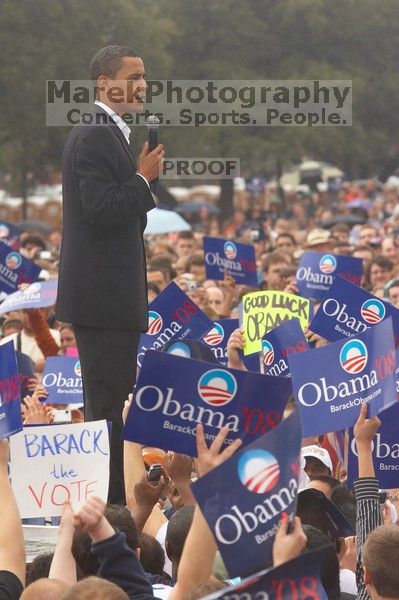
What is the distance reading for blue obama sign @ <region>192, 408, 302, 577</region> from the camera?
4.64 metres

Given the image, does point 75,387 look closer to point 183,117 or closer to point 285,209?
point 183,117

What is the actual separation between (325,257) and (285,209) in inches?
1517

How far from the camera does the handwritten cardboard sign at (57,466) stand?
5926 millimetres

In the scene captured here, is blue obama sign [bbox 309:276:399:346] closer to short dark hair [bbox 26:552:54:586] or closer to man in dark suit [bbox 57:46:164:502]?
man in dark suit [bbox 57:46:164:502]

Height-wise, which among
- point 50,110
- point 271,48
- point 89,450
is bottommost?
point 89,450

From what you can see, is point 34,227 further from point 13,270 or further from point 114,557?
point 114,557

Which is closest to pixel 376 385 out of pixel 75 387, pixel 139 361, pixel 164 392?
pixel 164 392

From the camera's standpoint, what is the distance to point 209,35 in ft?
130

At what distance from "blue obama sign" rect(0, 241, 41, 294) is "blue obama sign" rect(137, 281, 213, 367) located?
5.17 meters

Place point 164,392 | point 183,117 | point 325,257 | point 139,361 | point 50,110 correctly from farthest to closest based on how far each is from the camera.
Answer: point 183,117 → point 50,110 → point 325,257 → point 139,361 → point 164,392

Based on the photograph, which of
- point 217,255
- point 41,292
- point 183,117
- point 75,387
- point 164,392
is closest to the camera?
point 164,392

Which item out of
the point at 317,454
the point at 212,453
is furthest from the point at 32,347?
the point at 212,453

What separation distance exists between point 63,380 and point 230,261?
16.7 ft

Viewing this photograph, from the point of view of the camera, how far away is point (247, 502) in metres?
4.69
